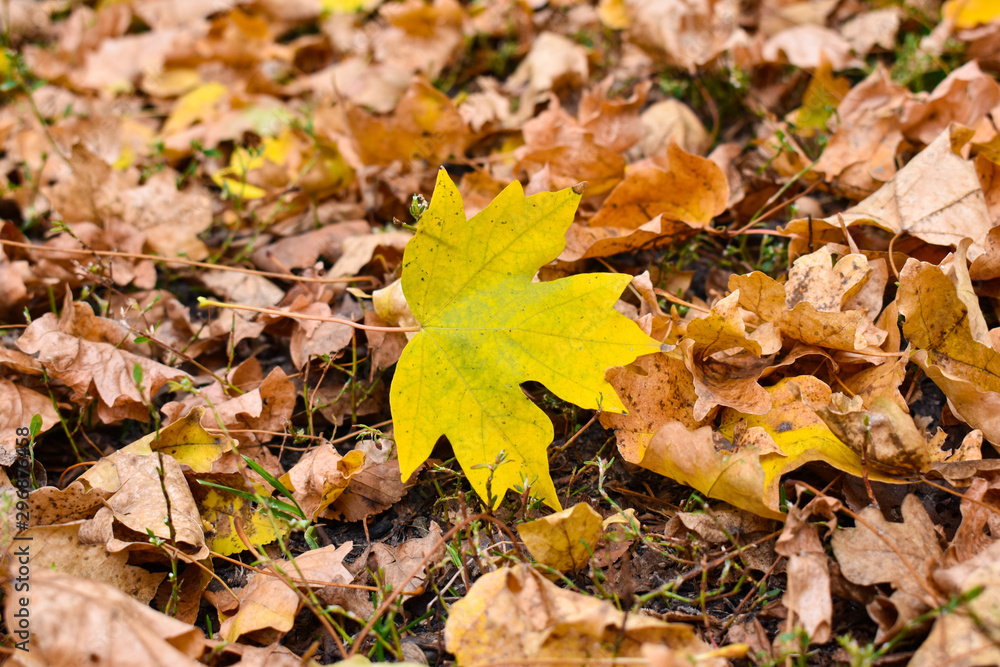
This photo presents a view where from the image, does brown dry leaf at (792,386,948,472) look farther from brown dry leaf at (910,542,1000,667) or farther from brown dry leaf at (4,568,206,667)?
brown dry leaf at (4,568,206,667)

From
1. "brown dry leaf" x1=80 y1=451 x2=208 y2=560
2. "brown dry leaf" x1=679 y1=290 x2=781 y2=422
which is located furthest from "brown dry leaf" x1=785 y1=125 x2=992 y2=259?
"brown dry leaf" x1=80 y1=451 x2=208 y2=560

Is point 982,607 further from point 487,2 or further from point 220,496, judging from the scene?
point 487,2

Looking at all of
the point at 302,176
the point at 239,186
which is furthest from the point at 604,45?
the point at 239,186

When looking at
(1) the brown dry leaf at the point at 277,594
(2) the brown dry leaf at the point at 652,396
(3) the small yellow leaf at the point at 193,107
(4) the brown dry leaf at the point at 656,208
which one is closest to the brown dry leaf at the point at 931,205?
(4) the brown dry leaf at the point at 656,208

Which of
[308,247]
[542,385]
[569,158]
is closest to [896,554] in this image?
[542,385]

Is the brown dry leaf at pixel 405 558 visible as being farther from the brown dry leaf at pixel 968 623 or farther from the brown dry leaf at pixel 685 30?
the brown dry leaf at pixel 685 30

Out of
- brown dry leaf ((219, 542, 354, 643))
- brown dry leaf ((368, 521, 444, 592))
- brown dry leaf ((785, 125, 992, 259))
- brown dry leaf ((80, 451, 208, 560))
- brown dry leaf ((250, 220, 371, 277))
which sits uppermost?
brown dry leaf ((785, 125, 992, 259))
